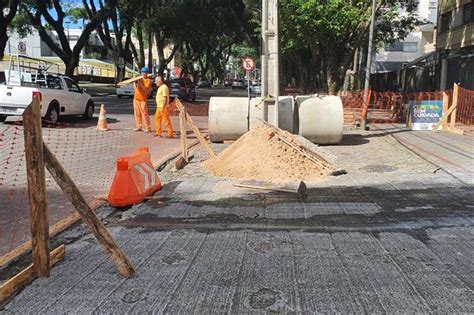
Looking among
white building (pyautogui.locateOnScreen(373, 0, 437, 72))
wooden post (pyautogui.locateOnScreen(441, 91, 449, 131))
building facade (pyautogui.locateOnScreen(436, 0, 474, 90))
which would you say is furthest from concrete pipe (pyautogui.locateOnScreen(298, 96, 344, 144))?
white building (pyautogui.locateOnScreen(373, 0, 437, 72))

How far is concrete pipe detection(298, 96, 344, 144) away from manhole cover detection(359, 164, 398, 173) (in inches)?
116

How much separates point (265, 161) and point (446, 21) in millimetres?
29026

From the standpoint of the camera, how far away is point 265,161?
350 inches

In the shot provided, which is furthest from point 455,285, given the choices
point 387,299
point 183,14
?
point 183,14

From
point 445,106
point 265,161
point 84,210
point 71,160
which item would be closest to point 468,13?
point 445,106

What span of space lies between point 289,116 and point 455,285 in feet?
29.8

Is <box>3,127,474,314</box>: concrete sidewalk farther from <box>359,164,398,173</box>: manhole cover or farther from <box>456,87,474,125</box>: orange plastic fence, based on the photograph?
<box>456,87,474,125</box>: orange plastic fence

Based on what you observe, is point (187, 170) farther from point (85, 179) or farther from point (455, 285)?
point (455, 285)

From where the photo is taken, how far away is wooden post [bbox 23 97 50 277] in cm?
378

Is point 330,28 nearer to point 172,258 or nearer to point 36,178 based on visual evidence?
point 172,258

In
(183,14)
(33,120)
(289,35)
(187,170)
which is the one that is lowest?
(187,170)

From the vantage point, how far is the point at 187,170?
31.2ft

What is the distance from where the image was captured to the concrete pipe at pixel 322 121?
41.8ft

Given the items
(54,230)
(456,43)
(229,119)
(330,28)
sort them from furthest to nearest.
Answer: (456,43)
(330,28)
(229,119)
(54,230)
